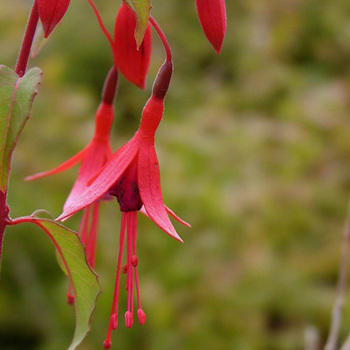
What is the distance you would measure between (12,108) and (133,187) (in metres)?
0.10

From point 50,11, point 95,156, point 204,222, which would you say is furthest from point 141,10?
point 204,222

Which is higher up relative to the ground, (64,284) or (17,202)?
(17,202)

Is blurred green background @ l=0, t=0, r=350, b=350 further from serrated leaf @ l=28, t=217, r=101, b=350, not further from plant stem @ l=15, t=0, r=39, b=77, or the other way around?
plant stem @ l=15, t=0, r=39, b=77

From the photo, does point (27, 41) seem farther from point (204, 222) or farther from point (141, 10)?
point (204, 222)

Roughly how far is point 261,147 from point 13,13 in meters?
0.99

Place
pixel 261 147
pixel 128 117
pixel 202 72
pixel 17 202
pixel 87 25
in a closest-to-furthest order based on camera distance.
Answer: pixel 17 202, pixel 261 147, pixel 128 117, pixel 87 25, pixel 202 72

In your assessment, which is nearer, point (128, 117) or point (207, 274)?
point (207, 274)

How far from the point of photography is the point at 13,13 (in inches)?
82.7

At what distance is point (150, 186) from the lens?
0.43 meters

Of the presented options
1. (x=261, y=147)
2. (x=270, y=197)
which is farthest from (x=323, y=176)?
(x=270, y=197)

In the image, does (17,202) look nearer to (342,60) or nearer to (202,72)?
(202,72)

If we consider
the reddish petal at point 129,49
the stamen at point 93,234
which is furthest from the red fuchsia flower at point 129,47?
the stamen at point 93,234

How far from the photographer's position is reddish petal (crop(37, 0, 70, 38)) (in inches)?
15.4

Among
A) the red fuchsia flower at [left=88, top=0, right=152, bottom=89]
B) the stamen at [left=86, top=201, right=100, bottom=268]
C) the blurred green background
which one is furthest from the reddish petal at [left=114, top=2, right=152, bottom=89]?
the blurred green background
